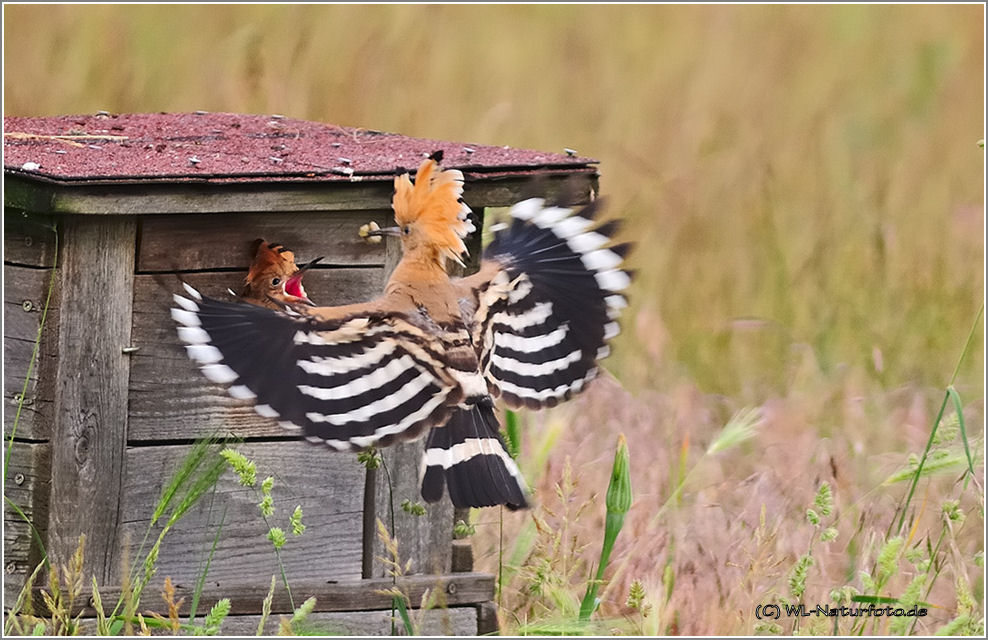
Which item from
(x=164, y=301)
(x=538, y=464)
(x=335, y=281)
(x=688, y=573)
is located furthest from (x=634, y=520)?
(x=164, y=301)

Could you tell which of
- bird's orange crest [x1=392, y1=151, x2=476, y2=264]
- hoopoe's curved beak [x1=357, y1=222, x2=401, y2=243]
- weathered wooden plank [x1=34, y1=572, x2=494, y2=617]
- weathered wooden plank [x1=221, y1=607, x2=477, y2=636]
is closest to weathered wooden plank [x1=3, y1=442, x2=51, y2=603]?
weathered wooden plank [x1=34, y1=572, x2=494, y2=617]

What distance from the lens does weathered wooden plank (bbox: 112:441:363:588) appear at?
2.97 m

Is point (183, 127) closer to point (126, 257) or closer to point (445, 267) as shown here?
point (126, 257)

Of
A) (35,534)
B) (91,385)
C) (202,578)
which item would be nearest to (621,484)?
(202,578)

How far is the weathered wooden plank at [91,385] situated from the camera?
9.35ft

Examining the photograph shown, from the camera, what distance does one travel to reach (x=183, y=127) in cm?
341

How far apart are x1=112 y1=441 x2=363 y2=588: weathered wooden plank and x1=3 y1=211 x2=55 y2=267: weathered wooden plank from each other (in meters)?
0.43

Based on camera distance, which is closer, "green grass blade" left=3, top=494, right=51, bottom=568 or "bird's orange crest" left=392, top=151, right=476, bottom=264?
"bird's orange crest" left=392, top=151, right=476, bottom=264

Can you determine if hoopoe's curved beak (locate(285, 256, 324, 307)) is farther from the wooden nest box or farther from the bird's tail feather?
the bird's tail feather

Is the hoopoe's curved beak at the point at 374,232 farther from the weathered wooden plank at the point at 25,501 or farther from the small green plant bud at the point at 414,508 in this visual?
the weathered wooden plank at the point at 25,501

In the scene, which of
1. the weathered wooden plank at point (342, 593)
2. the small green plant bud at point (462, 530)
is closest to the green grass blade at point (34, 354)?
the weathered wooden plank at point (342, 593)

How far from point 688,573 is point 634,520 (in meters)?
0.26

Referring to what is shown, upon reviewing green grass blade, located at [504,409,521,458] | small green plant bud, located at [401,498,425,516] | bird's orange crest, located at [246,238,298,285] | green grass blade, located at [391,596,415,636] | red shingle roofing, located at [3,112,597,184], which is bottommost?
green grass blade, located at [391,596,415,636]

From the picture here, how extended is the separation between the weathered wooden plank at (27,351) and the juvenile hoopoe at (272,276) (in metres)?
0.39
